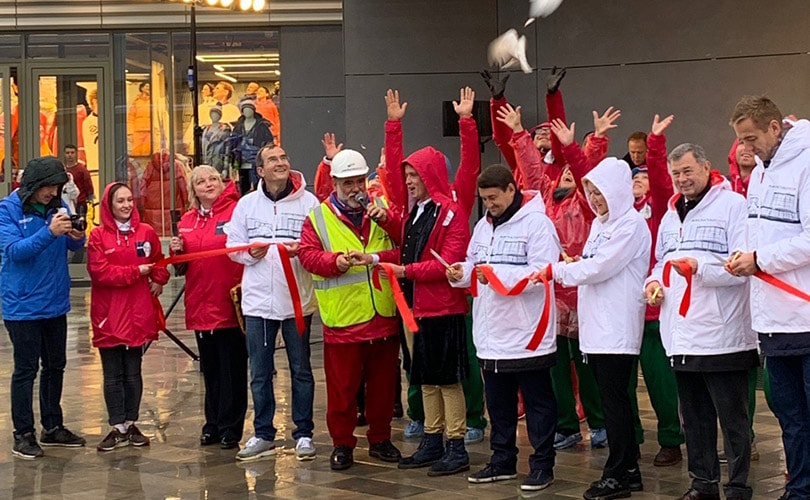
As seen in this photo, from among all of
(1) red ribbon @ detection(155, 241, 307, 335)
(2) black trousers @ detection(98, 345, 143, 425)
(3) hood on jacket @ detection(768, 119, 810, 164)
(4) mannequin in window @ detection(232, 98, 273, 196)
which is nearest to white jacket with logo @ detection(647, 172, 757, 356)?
(3) hood on jacket @ detection(768, 119, 810, 164)

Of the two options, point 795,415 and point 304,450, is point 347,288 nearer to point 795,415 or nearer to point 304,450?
point 304,450

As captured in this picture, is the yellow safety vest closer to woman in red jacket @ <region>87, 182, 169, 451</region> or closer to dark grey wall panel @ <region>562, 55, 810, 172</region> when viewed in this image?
woman in red jacket @ <region>87, 182, 169, 451</region>

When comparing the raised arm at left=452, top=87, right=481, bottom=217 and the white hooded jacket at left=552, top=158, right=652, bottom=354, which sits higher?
the raised arm at left=452, top=87, right=481, bottom=217

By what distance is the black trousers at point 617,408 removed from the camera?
23.5 ft

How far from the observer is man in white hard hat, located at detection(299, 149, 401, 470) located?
8211 millimetres

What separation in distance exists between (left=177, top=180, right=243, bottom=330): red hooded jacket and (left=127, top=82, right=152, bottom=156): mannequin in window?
15.2 metres

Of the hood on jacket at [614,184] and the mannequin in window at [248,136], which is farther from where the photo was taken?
the mannequin in window at [248,136]

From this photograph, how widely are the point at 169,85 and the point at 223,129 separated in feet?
5.17

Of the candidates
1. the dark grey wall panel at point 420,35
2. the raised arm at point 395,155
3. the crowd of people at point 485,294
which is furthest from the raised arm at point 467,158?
the dark grey wall panel at point 420,35

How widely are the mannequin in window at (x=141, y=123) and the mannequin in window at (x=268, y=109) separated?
2.24m

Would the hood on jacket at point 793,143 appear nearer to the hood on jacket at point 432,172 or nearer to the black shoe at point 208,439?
the hood on jacket at point 432,172

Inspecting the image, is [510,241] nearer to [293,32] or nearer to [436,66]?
[436,66]

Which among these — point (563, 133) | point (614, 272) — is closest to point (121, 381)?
point (563, 133)

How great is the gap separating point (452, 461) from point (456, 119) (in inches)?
347
